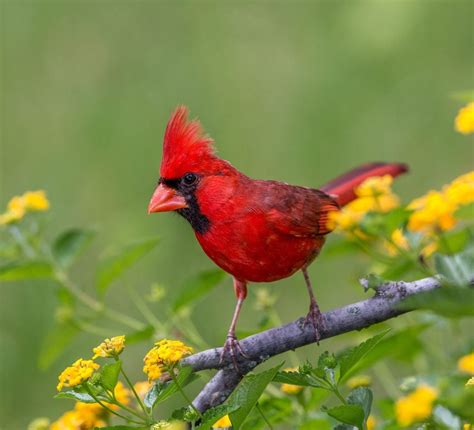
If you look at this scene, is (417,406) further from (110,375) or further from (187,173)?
(187,173)

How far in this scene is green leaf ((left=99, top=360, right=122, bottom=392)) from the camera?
5.41 ft

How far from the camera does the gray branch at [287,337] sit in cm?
184

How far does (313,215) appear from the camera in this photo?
118 inches

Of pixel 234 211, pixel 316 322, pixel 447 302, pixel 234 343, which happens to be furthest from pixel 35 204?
pixel 447 302

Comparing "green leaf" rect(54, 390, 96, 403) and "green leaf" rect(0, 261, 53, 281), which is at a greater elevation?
"green leaf" rect(0, 261, 53, 281)

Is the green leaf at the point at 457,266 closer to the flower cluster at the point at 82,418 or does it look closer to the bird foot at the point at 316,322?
the bird foot at the point at 316,322

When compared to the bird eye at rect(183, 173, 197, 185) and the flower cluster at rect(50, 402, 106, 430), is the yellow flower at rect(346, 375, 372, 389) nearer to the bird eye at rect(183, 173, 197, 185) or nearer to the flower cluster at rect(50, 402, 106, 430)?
the flower cluster at rect(50, 402, 106, 430)

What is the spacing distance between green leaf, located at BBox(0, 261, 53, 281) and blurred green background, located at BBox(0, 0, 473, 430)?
5.99ft

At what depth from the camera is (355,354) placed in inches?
66.6

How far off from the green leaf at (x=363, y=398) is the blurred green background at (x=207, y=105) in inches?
107

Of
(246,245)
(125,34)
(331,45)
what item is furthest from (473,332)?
(125,34)

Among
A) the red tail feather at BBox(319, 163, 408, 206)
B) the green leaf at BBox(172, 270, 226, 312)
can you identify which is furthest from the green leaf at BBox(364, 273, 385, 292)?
the red tail feather at BBox(319, 163, 408, 206)

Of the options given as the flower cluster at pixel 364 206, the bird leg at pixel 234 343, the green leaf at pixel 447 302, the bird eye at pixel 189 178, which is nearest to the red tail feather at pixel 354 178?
the bird leg at pixel 234 343

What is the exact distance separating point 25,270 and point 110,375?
100 centimetres
